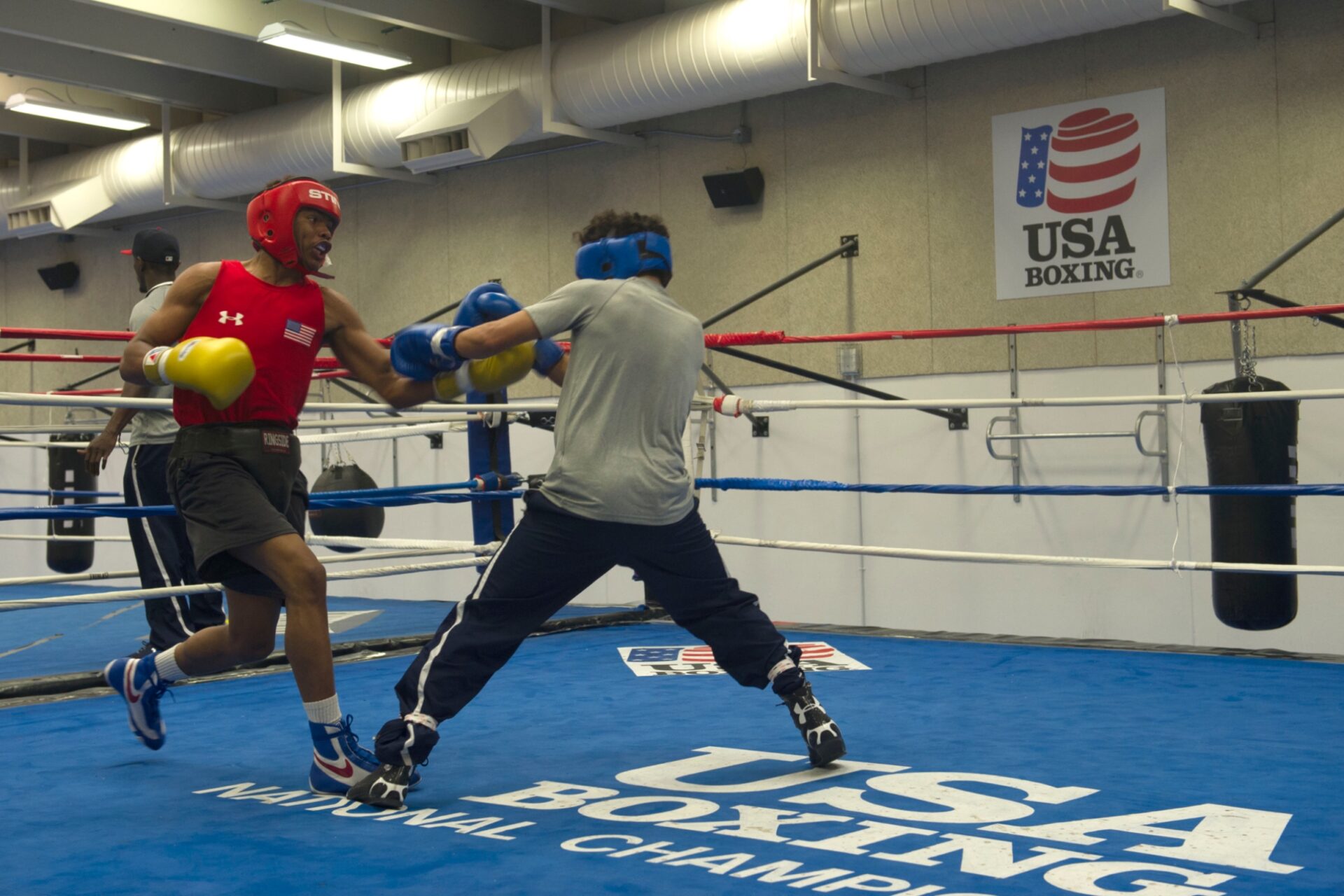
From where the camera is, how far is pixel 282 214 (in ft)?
7.79

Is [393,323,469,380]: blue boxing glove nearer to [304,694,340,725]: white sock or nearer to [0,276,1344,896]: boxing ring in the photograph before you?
[304,694,340,725]: white sock

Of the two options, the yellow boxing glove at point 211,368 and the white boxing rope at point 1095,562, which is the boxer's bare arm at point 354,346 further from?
the white boxing rope at point 1095,562

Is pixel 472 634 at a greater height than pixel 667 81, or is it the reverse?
pixel 667 81

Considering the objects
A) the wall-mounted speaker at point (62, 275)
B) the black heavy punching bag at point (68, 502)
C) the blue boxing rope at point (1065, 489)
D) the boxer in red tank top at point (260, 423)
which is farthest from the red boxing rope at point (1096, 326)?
the wall-mounted speaker at point (62, 275)

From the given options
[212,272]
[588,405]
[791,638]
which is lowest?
[791,638]

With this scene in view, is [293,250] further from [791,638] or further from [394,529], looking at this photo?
[394,529]

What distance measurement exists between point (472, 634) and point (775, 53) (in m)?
3.45

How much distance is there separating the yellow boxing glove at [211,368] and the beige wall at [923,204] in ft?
12.0

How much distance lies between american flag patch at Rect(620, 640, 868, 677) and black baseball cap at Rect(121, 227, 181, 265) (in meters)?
1.65

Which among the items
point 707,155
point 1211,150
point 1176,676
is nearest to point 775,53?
point 707,155

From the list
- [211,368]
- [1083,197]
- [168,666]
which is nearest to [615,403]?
[211,368]

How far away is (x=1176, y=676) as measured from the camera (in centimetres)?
348

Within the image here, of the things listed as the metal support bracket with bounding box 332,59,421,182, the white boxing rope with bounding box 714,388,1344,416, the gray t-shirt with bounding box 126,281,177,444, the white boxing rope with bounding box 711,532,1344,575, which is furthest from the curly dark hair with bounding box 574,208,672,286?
the metal support bracket with bounding box 332,59,421,182

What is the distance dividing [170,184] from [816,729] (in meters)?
6.06
